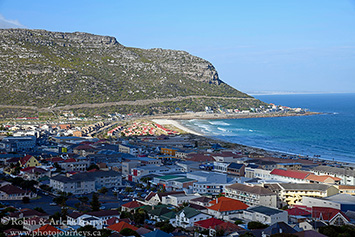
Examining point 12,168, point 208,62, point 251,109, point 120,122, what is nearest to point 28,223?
point 12,168

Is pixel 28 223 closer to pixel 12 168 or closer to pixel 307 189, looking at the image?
pixel 307 189

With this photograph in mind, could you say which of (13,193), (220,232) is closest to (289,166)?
(220,232)

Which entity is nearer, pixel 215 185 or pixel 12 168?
pixel 215 185

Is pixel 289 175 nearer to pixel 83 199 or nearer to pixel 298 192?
pixel 298 192

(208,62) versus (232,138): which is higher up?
(208,62)

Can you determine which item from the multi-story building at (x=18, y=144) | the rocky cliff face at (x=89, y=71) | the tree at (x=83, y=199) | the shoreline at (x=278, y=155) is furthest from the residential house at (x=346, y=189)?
the rocky cliff face at (x=89, y=71)
